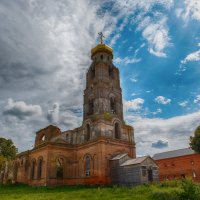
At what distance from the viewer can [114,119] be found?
33094 mm

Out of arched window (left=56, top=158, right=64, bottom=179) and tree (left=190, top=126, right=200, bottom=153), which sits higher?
tree (left=190, top=126, right=200, bottom=153)

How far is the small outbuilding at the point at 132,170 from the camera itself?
2602 centimetres

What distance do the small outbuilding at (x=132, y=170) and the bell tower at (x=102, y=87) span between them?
7.01 meters

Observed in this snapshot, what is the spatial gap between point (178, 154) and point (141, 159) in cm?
1977

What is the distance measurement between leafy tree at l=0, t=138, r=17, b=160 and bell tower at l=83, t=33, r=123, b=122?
13315 mm

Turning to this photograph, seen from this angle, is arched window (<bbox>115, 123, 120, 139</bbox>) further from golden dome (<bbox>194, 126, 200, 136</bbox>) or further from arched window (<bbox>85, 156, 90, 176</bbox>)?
golden dome (<bbox>194, 126, 200, 136</bbox>)

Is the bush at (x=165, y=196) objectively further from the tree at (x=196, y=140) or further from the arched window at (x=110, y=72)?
the arched window at (x=110, y=72)

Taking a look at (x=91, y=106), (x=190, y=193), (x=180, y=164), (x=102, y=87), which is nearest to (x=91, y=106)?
(x=91, y=106)

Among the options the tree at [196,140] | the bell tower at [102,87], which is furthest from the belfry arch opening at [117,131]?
the tree at [196,140]

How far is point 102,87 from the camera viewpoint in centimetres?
3503

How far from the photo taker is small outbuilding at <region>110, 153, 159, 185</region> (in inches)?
1024

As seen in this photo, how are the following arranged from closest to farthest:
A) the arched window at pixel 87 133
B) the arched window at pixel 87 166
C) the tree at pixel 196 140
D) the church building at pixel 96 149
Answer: the church building at pixel 96 149, the arched window at pixel 87 166, the tree at pixel 196 140, the arched window at pixel 87 133

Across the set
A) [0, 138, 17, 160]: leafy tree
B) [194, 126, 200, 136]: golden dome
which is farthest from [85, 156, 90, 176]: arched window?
[194, 126, 200, 136]: golden dome

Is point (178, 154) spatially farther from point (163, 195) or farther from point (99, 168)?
point (163, 195)
